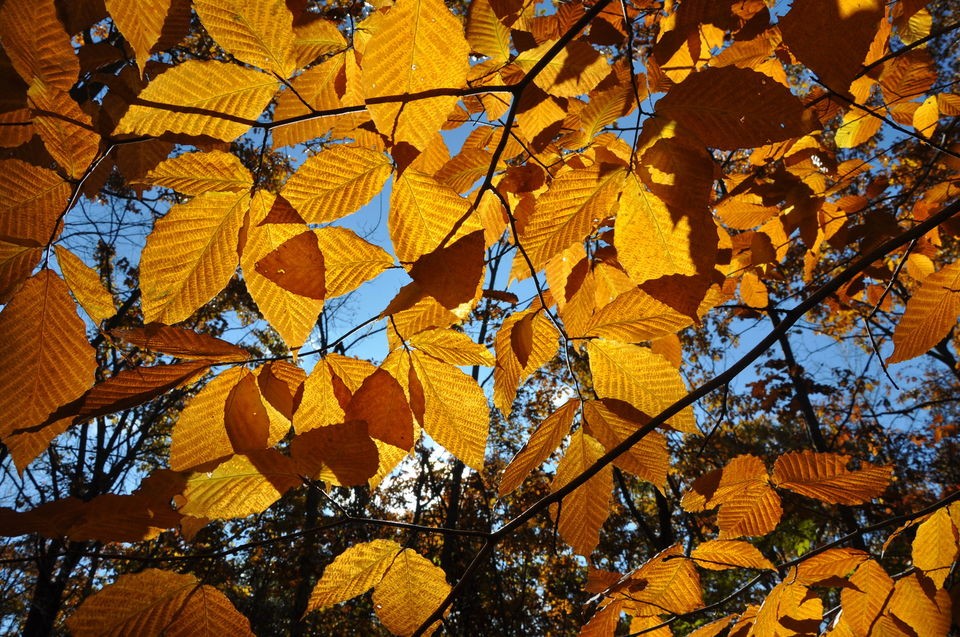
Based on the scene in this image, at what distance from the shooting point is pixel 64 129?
55cm

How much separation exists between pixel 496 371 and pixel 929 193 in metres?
1.50

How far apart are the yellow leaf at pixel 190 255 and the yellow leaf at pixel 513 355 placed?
40cm

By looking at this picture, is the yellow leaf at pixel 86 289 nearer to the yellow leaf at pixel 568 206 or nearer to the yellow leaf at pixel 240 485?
the yellow leaf at pixel 240 485

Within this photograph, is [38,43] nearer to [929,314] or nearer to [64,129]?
[64,129]

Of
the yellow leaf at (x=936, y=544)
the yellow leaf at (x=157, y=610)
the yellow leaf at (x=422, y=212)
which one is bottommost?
the yellow leaf at (x=936, y=544)

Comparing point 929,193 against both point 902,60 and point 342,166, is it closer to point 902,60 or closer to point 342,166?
point 902,60

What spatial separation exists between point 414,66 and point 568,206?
0.80 ft

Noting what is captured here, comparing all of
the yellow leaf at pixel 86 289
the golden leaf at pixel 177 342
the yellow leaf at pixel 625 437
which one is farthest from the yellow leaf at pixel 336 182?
the yellow leaf at pixel 625 437

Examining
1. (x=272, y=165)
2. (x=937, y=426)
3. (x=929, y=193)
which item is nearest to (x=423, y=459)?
(x=272, y=165)

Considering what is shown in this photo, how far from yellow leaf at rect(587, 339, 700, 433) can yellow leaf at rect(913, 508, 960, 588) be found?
1.96 ft

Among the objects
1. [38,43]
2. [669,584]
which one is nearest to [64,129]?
[38,43]

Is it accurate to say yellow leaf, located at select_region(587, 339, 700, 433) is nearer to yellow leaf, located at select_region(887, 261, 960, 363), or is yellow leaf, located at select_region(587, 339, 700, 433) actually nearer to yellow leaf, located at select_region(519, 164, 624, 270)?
yellow leaf, located at select_region(519, 164, 624, 270)

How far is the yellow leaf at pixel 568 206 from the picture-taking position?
2.08ft

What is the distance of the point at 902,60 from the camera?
1.18 m
